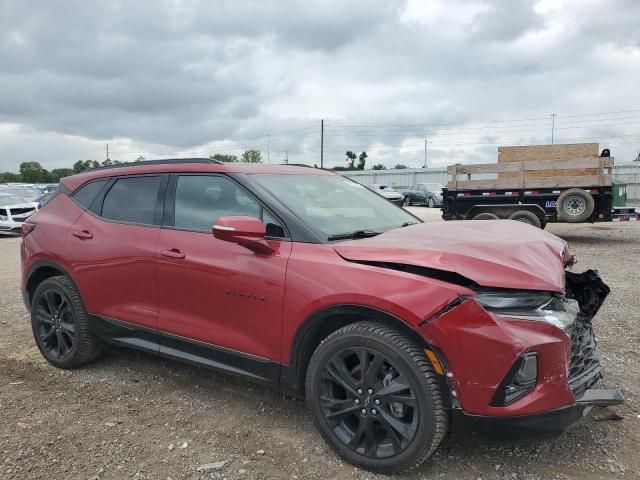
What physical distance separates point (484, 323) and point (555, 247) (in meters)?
1.05

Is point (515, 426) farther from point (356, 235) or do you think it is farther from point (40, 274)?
point (40, 274)

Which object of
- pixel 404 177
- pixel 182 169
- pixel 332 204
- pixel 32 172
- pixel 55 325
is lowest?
pixel 55 325

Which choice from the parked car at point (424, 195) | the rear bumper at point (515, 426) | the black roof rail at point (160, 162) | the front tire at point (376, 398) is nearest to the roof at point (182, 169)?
the black roof rail at point (160, 162)

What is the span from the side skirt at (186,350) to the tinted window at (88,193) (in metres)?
0.95

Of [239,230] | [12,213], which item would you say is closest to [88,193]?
[239,230]

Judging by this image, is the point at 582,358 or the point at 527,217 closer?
the point at 582,358

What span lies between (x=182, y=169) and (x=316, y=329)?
1626 millimetres

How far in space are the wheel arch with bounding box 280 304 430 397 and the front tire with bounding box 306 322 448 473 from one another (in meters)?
0.06

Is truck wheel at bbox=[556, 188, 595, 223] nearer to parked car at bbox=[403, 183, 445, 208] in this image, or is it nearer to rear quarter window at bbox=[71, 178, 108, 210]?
rear quarter window at bbox=[71, 178, 108, 210]

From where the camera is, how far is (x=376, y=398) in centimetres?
263

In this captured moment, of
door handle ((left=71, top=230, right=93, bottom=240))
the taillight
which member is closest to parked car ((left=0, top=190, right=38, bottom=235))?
the taillight

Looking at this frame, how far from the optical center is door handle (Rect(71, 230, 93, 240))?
3.97 meters

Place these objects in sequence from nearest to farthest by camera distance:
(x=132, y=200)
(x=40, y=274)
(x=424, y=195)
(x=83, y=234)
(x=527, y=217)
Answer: (x=132, y=200) < (x=83, y=234) < (x=40, y=274) < (x=527, y=217) < (x=424, y=195)

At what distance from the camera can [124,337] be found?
3.81 meters
